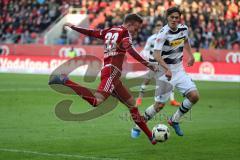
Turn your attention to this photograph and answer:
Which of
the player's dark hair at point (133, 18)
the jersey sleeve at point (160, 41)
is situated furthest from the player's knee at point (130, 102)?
the player's dark hair at point (133, 18)

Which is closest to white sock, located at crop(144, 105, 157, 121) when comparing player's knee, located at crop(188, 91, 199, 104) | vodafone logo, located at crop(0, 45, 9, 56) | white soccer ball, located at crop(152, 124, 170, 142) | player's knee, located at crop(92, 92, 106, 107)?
player's knee, located at crop(188, 91, 199, 104)

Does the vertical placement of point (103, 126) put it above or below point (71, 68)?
above

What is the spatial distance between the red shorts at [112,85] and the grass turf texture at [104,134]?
90 centimetres

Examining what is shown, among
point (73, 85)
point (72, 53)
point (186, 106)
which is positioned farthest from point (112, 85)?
point (72, 53)

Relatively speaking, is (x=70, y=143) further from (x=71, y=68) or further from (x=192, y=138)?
(x=71, y=68)

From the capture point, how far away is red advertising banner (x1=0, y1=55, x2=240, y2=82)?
30594mm

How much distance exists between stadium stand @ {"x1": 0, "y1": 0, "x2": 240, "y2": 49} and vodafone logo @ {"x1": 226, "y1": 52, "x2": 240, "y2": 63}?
0.87m

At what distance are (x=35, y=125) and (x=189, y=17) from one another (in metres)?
22.9

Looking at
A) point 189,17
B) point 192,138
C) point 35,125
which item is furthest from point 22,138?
point 189,17

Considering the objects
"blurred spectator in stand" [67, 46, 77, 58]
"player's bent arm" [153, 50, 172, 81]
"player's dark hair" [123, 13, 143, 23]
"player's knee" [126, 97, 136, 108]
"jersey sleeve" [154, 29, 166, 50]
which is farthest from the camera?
"blurred spectator in stand" [67, 46, 77, 58]

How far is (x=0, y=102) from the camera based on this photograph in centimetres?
1869

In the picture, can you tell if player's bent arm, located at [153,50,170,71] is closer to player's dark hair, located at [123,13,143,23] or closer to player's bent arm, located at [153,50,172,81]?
player's bent arm, located at [153,50,172,81]

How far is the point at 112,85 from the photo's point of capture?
11.6 metres

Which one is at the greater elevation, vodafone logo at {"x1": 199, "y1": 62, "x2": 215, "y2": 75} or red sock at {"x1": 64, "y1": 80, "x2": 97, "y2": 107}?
red sock at {"x1": 64, "y1": 80, "x2": 97, "y2": 107}
